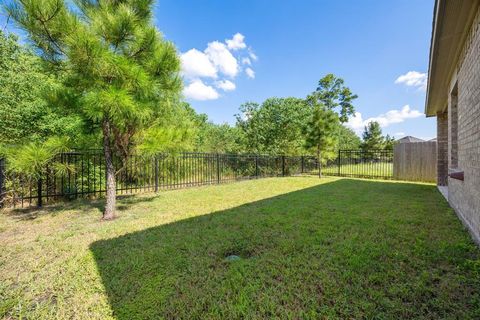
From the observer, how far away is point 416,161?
10031 millimetres

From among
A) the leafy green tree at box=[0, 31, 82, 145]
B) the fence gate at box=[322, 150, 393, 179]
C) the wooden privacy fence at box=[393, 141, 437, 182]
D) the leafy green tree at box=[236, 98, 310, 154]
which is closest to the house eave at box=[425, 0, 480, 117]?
the wooden privacy fence at box=[393, 141, 437, 182]

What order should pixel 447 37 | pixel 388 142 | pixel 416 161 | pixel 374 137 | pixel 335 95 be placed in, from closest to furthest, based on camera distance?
pixel 447 37, pixel 416 161, pixel 335 95, pixel 374 137, pixel 388 142

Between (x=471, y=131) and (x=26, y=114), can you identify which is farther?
(x=26, y=114)

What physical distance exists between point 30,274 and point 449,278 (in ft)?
13.1

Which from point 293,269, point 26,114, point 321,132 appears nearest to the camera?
point 293,269

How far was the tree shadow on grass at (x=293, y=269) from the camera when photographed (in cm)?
168

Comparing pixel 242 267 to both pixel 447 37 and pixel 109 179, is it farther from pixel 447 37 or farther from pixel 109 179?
pixel 447 37

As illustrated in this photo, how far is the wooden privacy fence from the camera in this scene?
31.4ft

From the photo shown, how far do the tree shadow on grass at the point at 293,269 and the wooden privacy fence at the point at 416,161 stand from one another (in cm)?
735

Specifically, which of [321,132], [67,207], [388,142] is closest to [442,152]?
[321,132]

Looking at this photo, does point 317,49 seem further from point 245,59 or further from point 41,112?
point 41,112

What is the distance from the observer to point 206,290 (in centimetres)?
193

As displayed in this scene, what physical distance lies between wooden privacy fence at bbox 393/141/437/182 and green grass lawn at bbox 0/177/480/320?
6776 mm

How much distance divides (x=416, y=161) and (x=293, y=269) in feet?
35.2
